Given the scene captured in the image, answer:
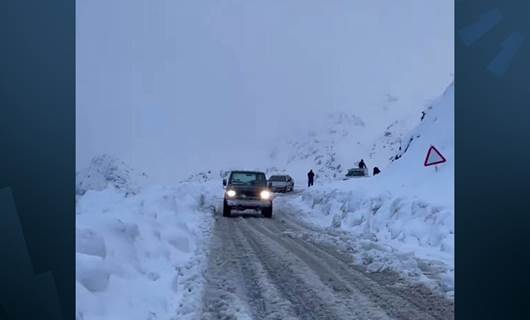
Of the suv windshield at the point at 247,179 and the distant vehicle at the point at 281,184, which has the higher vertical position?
the suv windshield at the point at 247,179

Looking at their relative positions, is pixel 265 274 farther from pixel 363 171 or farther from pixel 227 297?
pixel 363 171

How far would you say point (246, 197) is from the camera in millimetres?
21359

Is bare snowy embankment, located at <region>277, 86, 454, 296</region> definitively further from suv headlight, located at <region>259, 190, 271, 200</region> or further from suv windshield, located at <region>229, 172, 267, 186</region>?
suv windshield, located at <region>229, 172, 267, 186</region>

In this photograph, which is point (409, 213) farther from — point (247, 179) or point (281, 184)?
point (281, 184)

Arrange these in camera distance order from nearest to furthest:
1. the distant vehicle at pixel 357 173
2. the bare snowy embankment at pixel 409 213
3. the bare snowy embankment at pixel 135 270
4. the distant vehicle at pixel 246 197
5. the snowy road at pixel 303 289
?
the bare snowy embankment at pixel 135 270, the snowy road at pixel 303 289, the bare snowy embankment at pixel 409 213, the distant vehicle at pixel 246 197, the distant vehicle at pixel 357 173

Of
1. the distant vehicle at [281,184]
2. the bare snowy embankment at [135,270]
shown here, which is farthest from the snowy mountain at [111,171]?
the bare snowy embankment at [135,270]

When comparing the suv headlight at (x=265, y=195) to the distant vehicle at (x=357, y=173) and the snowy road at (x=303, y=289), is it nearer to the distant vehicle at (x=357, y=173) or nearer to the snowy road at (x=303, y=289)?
the snowy road at (x=303, y=289)

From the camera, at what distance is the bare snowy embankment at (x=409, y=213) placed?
32.9 feet

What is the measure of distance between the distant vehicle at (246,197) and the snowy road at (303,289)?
28.0ft

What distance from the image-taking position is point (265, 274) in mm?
9094

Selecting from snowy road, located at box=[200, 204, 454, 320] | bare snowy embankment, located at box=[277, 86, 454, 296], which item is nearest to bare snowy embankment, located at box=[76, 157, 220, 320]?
snowy road, located at box=[200, 204, 454, 320]
